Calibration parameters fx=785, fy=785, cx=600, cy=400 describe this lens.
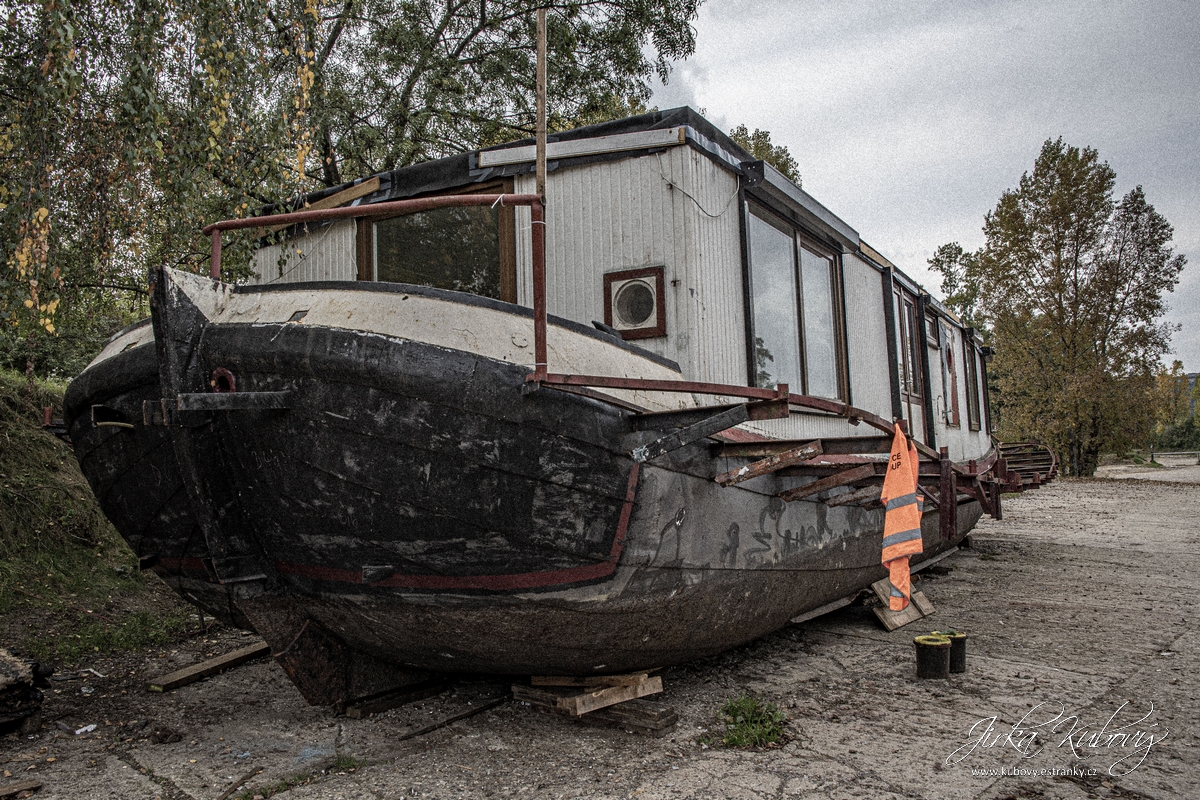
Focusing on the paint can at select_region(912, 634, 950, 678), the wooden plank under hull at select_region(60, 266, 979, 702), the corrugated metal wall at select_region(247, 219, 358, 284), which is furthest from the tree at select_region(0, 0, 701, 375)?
the paint can at select_region(912, 634, 950, 678)

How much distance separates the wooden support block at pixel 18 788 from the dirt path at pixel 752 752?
0.06m

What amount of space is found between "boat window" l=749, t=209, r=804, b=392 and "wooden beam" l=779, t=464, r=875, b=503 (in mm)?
914

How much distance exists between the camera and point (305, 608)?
357 cm

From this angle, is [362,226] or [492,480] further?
[362,226]

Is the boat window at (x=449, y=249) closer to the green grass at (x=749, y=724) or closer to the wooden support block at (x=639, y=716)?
the wooden support block at (x=639, y=716)

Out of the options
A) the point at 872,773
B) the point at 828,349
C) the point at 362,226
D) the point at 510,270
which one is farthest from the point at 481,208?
the point at 872,773

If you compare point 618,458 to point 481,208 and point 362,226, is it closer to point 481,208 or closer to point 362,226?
point 481,208

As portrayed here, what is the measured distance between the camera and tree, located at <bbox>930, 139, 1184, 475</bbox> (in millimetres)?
25016

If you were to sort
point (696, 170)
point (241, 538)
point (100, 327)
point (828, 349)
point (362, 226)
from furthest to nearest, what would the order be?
point (100, 327)
point (828, 349)
point (362, 226)
point (696, 170)
point (241, 538)

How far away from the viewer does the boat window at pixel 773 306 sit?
503cm

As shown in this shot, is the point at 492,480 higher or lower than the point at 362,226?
lower

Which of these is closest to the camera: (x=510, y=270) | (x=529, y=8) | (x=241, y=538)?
(x=241, y=538)

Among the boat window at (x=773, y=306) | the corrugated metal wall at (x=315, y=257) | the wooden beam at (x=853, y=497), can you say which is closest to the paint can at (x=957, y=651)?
the wooden beam at (x=853, y=497)

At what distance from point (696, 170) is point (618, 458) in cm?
202
